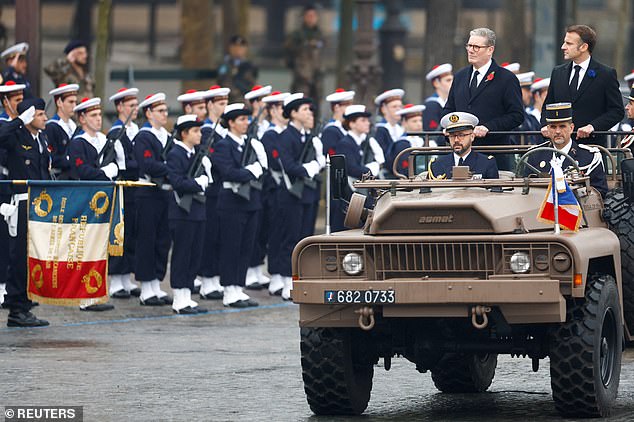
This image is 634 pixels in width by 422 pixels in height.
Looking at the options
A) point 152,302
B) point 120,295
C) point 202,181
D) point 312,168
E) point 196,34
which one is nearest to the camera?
point 202,181

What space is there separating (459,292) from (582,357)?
2.69 feet

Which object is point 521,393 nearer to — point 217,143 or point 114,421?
point 114,421

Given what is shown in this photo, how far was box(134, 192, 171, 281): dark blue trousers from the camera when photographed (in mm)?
17969

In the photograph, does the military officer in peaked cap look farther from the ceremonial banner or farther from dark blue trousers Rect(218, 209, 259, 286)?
dark blue trousers Rect(218, 209, 259, 286)

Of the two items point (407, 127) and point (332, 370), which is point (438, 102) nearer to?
point (407, 127)

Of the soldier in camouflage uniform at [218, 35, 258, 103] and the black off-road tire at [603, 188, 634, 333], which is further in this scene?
the soldier in camouflage uniform at [218, 35, 258, 103]

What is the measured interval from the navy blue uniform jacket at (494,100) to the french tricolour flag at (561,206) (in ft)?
7.29

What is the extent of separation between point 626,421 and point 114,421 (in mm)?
3015

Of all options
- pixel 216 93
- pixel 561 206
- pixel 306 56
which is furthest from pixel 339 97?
pixel 306 56

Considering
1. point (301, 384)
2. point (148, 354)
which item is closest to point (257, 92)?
point (148, 354)

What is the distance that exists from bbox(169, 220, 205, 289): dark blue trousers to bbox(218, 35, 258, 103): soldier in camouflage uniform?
10747 millimetres

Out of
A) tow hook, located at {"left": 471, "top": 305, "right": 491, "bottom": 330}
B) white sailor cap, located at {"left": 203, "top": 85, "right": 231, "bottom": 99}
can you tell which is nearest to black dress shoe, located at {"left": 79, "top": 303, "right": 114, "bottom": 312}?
white sailor cap, located at {"left": 203, "top": 85, "right": 231, "bottom": 99}

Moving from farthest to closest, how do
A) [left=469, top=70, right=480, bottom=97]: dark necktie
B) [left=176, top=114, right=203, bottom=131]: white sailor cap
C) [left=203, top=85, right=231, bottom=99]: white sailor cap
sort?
1. [left=203, top=85, right=231, bottom=99]: white sailor cap
2. [left=176, top=114, right=203, bottom=131]: white sailor cap
3. [left=469, top=70, right=480, bottom=97]: dark necktie

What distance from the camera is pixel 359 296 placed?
10.6 m
